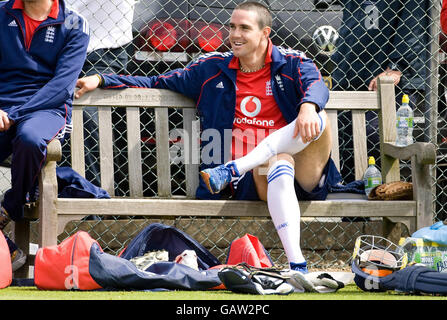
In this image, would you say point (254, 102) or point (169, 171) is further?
point (169, 171)

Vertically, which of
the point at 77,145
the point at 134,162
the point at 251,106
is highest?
the point at 251,106

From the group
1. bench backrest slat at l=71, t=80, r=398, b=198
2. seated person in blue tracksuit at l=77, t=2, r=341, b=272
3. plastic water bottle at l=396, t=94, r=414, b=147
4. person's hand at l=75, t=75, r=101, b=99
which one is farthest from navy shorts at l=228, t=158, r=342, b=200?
person's hand at l=75, t=75, r=101, b=99

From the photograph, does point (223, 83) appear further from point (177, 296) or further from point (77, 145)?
point (177, 296)

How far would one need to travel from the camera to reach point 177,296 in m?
3.25

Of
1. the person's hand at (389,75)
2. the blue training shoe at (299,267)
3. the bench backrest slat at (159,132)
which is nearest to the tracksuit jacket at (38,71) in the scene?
the bench backrest slat at (159,132)

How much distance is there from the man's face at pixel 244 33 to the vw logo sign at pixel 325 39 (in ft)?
2.70

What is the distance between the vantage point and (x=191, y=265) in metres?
3.86

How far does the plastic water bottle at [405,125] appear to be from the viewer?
4.93 m

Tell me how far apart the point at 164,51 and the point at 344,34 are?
133 centimetres

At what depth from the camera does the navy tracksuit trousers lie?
4.07 m

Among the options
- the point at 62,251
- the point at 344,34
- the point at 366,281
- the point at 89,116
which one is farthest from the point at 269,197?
the point at 344,34

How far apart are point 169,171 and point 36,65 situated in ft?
3.28

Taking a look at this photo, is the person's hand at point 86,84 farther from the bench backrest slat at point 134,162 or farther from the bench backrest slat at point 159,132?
the bench backrest slat at point 134,162

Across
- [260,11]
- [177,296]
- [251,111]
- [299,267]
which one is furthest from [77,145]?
[177,296]
